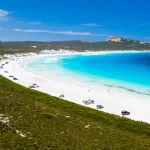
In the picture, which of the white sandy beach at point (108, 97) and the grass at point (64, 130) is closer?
the grass at point (64, 130)

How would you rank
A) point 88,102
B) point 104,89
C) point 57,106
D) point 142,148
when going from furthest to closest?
1. point 104,89
2. point 88,102
3. point 57,106
4. point 142,148

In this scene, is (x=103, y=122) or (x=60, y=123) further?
(x=103, y=122)

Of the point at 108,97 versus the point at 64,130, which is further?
the point at 108,97

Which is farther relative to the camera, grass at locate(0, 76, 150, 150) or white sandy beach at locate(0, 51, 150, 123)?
white sandy beach at locate(0, 51, 150, 123)

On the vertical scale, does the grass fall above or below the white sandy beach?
above

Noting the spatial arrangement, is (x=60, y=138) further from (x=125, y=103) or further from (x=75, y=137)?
(x=125, y=103)

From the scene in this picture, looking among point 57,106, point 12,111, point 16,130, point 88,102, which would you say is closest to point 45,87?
point 88,102

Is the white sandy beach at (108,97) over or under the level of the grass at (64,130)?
under

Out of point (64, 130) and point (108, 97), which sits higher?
point (64, 130)
